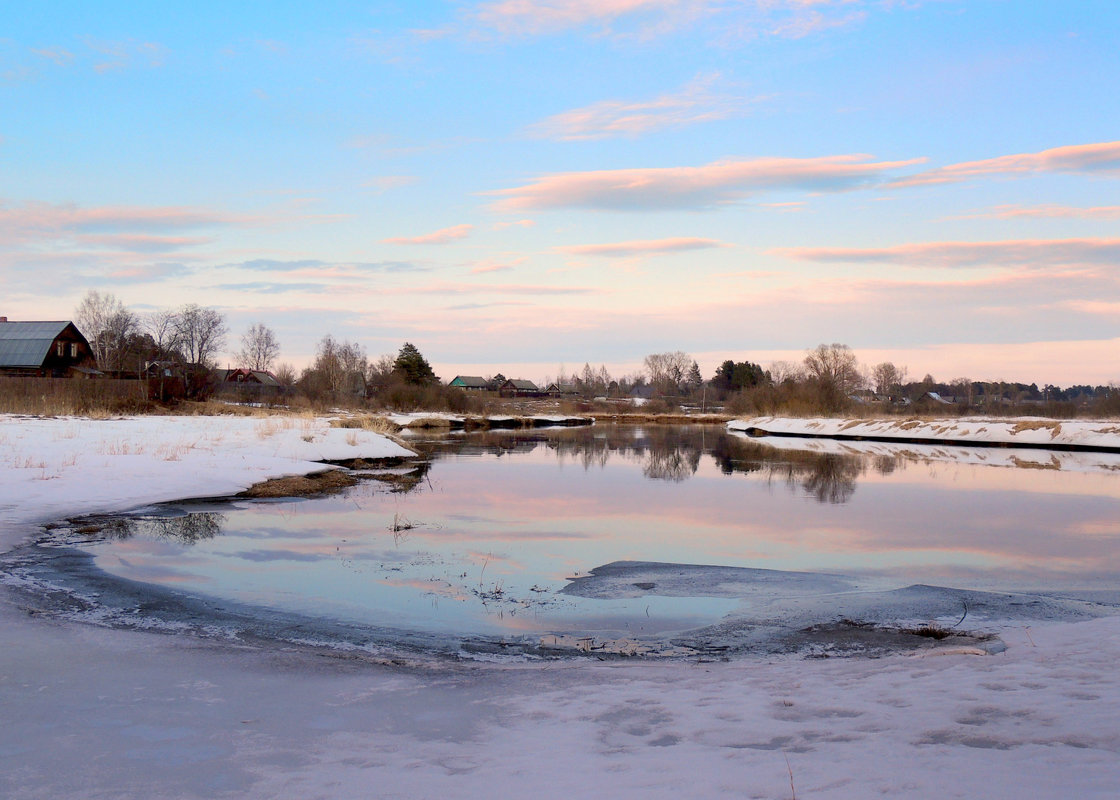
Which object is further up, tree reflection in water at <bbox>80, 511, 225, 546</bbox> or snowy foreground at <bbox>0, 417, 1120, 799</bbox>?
snowy foreground at <bbox>0, 417, 1120, 799</bbox>

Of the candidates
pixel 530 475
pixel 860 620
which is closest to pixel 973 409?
pixel 530 475

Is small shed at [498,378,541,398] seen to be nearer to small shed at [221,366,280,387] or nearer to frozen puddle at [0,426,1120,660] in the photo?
small shed at [221,366,280,387]

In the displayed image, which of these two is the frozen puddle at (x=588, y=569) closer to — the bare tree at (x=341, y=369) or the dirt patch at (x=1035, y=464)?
the dirt patch at (x=1035, y=464)

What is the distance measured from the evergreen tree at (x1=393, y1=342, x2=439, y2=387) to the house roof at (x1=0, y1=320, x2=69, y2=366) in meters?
32.3

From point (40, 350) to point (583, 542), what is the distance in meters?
55.4

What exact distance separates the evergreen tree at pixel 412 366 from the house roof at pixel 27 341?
32265 millimetres

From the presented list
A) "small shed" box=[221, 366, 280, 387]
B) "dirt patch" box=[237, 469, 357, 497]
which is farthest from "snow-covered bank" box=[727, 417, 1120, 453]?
"small shed" box=[221, 366, 280, 387]

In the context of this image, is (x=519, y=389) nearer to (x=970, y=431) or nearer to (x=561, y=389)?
(x=561, y=389)

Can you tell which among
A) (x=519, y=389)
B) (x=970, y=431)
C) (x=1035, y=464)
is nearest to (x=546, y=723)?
(x=1035, y=464)

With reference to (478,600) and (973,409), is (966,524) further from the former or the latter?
(973,409)

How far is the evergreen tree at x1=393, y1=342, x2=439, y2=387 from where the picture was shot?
85938 millimetres

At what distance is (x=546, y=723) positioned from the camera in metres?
4.99

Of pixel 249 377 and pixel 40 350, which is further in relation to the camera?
pixel 249 377

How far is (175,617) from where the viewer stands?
7793mm
